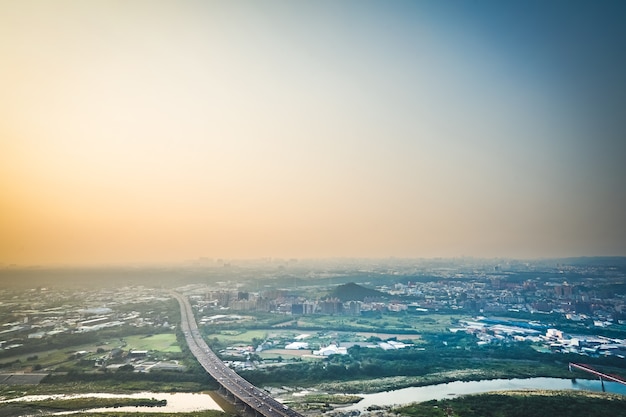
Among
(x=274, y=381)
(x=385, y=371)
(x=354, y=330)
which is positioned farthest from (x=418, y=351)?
(x=274, y=381)

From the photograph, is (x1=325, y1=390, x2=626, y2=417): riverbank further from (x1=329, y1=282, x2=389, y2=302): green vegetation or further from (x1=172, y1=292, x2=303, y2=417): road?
(x1=329, y1=282, x2=389, y2=302): green vegetation

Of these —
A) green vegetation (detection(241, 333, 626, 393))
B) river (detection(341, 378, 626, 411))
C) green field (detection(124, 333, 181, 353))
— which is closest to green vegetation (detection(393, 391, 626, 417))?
river (detection(341, 378, 626, 411))

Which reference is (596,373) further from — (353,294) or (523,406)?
(353,294)

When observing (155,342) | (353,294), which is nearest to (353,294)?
(353,294)

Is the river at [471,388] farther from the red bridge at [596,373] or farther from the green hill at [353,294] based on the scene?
the green hill at [353,294]

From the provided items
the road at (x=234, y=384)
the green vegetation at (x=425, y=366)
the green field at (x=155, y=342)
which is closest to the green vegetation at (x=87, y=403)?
the road at (x=234, y=384)

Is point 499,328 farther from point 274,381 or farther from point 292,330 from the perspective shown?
point 274,381
